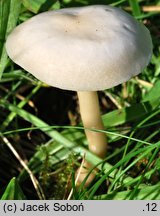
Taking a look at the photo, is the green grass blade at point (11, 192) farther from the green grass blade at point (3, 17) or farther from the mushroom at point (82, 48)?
the green grass blade at point (3, 17)

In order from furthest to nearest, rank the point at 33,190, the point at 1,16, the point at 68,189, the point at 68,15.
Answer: the point at 33,190 < the point at 68,189 < the point at 1,16 < the point at 68,15

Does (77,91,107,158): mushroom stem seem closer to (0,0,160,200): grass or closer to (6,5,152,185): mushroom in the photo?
(0,0,160,200): grass

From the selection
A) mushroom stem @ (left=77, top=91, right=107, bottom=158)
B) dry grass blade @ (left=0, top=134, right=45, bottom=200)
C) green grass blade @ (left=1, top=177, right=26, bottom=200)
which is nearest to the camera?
green grass blade @ (left=1, top=177, right=26, bottom=200)

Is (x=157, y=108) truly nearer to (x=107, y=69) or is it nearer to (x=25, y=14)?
(x=107, y=69)

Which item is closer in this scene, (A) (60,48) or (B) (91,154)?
(A) (60,48)

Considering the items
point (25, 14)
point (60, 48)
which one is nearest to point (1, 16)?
point (25, 14)

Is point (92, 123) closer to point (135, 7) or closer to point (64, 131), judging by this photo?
point (64, 131)

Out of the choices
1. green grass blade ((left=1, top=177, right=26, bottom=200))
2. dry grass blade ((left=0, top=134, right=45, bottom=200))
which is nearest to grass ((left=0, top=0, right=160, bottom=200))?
dry grass blade ((left=0, top=134, right=45, bottom=200))
